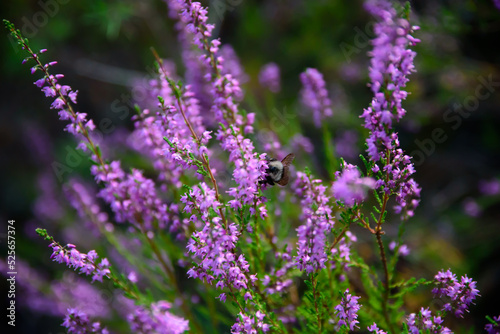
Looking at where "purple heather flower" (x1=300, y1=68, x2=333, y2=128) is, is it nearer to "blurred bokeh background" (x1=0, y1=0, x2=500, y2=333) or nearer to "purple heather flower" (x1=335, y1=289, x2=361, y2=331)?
"blurred bokeh background" (x1=0, y1=0, x2=500, y2=333)

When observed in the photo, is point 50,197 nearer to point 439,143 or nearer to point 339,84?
point 339,84

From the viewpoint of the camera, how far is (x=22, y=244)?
16.4ft

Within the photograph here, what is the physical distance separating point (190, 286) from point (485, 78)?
4052 mm

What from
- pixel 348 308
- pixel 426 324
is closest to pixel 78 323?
pixel 348 308

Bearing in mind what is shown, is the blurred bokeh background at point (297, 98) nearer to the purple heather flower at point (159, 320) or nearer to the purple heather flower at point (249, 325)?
the purple heather flower at point (249, 325)

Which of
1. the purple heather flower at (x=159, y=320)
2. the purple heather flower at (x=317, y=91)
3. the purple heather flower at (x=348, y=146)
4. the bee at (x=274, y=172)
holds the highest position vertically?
the purple heather flower at (x=348, y=146)

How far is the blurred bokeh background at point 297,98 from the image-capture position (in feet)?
13.1

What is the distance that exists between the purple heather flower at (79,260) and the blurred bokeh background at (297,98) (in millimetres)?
2373

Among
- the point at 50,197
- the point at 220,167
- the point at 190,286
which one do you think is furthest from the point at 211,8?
the point at 190,286

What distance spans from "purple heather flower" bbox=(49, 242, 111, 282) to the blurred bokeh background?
2.37 m

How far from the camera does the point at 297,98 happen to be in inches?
221

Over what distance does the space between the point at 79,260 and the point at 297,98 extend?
432cm

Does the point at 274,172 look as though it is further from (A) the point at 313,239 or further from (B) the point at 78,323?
(B) the point at 78,323

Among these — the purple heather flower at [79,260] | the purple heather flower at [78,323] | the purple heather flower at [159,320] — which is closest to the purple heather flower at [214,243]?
the purple heather flower at [159,320]
